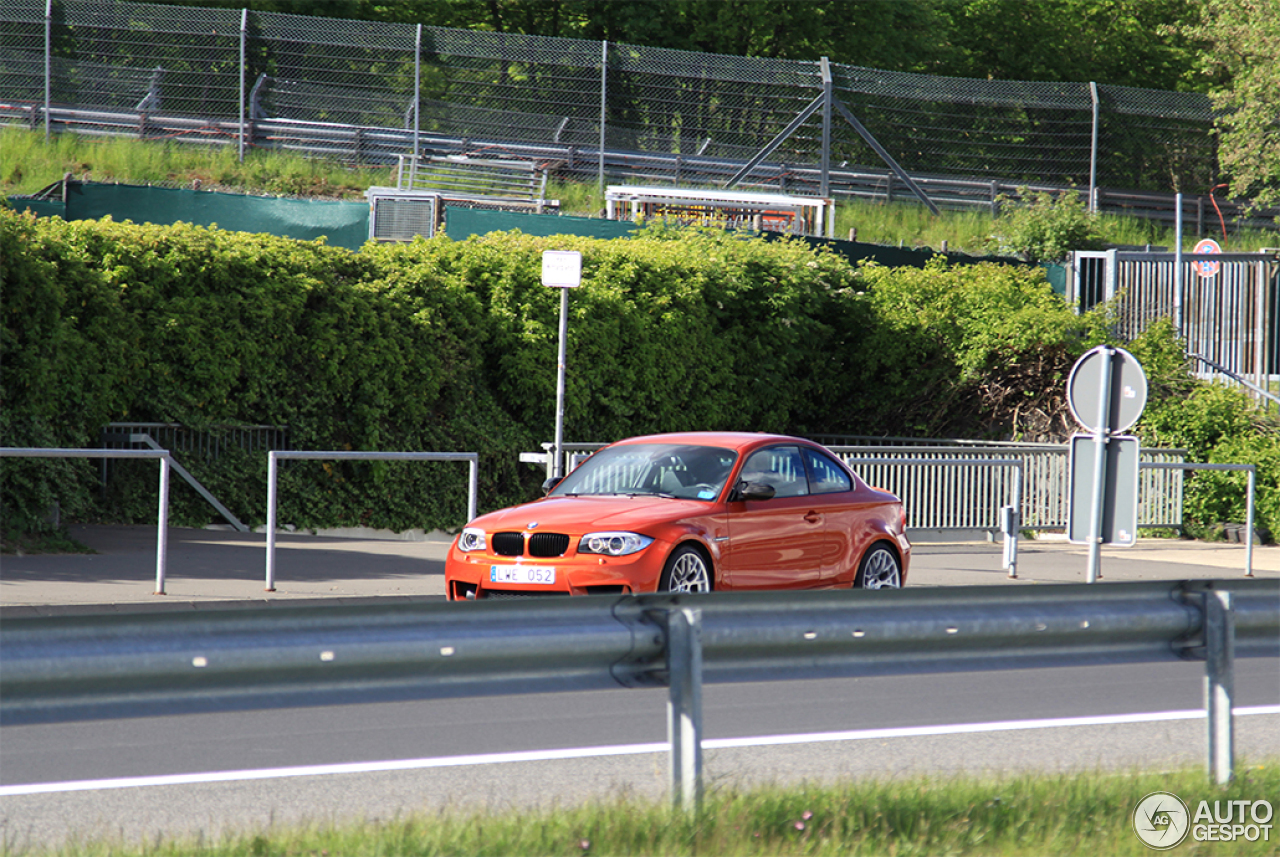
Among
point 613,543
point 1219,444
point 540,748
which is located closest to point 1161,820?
point 540,748

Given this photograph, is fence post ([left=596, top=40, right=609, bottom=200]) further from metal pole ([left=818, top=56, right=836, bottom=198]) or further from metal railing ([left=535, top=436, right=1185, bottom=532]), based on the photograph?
metal railing ([left=535, top=436, right=1185, bottom=532])

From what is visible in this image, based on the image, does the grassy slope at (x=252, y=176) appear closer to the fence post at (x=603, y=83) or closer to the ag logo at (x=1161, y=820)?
the fence post at (x=603, y=83)

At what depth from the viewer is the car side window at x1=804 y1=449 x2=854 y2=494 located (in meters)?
11.9

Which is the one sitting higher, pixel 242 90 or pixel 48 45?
pixel 48 45

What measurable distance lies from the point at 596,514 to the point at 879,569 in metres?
2.90

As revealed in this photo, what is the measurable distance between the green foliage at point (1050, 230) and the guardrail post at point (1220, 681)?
76.7 feet

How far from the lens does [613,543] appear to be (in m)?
10.4

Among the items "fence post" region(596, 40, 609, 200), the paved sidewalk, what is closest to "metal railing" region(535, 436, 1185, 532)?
the paved sidewalk

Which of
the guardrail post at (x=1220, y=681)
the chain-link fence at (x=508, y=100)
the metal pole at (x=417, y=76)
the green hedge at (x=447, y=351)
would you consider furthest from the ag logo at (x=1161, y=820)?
the metal pole at (x=417, y=76)

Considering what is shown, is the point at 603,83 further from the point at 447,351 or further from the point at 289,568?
the point at 289,568

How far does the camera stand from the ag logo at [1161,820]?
527 cm

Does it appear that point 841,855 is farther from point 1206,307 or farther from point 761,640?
point 1206,307

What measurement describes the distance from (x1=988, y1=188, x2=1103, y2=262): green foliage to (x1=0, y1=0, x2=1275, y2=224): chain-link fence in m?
2.63

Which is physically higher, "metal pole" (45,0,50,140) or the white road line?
"metal pole" (45,0,50,140)
